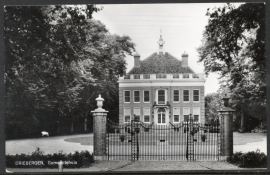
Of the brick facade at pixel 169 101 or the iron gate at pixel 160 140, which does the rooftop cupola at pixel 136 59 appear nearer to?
the brick facade at pixel 169 101

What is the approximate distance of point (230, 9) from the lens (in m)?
12.1

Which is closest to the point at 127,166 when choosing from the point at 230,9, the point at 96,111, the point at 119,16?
the point at 96,111

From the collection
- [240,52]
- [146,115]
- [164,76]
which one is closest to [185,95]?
[164,76]

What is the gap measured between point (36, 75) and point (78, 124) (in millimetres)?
1518

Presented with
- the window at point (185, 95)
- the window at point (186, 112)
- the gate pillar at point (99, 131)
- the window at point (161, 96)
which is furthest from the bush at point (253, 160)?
the gate pillar at point (99, 131)

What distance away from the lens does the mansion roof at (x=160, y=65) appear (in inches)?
483

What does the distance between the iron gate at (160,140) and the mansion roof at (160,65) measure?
1223 mm

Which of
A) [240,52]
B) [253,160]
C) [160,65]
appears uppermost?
[240,52]

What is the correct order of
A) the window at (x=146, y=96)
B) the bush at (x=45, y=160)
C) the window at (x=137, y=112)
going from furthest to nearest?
the window at (x=137, y=112) < the window at (x=146, y=96) < the bush at (x=45, y=160)

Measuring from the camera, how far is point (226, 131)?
1246cm

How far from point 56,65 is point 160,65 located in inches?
97.8

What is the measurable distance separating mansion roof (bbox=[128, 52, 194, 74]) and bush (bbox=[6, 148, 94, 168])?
7.81 feet

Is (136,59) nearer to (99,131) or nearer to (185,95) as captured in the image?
(185,95)

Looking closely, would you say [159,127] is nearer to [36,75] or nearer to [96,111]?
[96,111]
